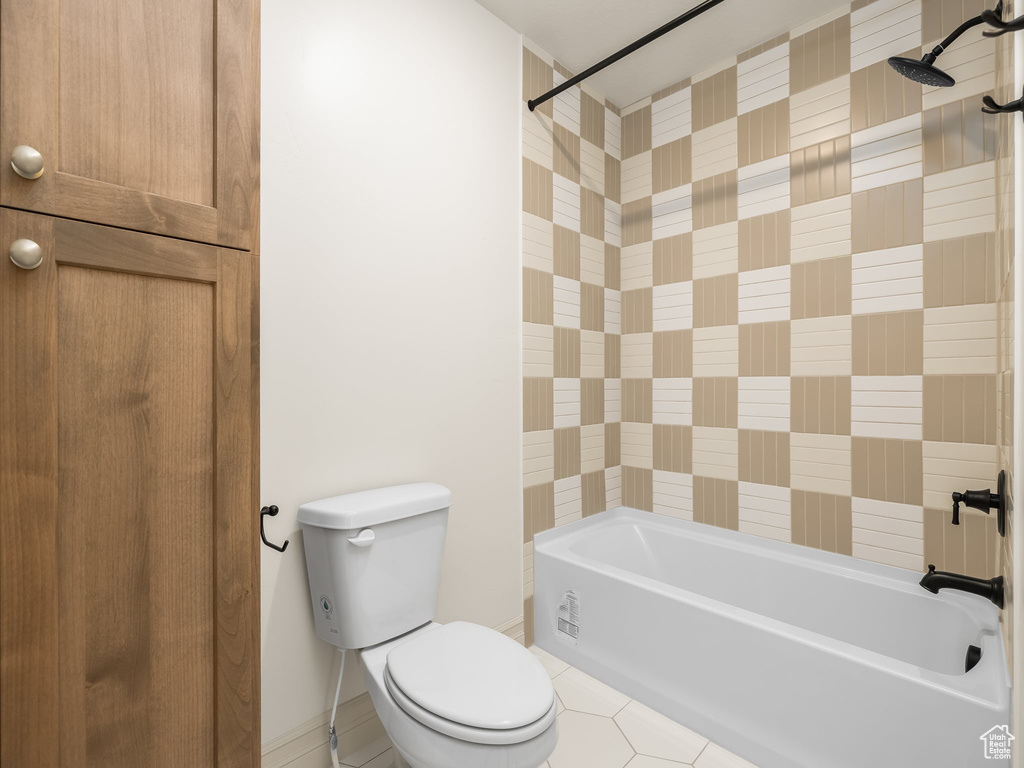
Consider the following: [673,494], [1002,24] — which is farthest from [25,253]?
[673,494]

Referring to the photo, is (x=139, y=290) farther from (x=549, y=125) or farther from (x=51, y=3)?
(x=549, y=125)

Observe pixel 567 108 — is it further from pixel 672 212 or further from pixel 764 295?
pixel 764 295

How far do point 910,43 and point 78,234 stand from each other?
98.3 inches

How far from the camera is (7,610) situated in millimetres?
647

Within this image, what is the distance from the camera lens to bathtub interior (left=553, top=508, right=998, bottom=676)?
5.24 ft

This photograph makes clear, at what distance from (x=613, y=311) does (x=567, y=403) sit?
1.99 ft

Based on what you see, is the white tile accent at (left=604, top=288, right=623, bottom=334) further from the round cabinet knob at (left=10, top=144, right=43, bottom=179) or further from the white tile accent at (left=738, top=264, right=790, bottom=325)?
the round cabinet knob at (left=10, top=144, right=43, bottom=179)

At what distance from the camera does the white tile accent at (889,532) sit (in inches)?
69.0

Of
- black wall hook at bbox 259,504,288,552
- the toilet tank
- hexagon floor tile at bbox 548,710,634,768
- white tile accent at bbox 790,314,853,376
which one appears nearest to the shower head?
white tile accent at bbox 790,314,853,376

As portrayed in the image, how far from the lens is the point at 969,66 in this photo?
1.64 metres

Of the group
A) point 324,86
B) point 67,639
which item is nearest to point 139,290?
point 67,639

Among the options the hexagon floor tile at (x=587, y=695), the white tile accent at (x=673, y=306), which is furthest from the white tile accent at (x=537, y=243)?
the hexagon floor tile at (x=587, y=695)

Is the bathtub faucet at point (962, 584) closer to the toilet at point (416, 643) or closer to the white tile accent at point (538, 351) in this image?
the toilet at point (416, 643)

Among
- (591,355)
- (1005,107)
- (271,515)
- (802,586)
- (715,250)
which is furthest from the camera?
(591,355)
